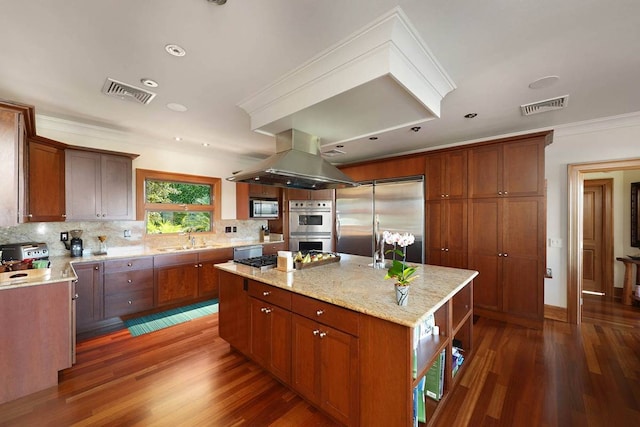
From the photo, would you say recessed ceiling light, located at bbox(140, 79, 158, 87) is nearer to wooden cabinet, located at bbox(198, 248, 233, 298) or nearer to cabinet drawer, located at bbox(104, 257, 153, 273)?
cabinet drawer, located at bbox(104, 257, 153, 273)

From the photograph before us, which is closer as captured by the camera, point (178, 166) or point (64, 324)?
point (64, 324)

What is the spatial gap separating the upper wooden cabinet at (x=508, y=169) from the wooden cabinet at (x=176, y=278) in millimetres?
4261

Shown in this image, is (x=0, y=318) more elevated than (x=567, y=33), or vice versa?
(x=567, y=33)

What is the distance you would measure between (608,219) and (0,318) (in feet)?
24.7

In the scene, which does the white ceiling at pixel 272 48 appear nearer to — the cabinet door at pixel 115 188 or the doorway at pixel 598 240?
the cabinet door at pixel 115 188

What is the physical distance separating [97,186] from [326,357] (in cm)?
362

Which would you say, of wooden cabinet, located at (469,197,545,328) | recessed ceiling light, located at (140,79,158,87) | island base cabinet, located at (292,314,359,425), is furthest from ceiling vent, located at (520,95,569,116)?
recessed ceiling light, located at (140,79,158,87)

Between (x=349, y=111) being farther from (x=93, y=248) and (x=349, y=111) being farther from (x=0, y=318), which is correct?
(x=93, y=248)

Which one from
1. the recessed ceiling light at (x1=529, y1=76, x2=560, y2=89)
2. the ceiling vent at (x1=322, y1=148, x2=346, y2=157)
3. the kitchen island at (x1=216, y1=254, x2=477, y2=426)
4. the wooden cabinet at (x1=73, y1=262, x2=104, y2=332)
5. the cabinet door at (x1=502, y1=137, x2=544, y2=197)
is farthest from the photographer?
the ceiling vent at (x1=322, y1=148, x2=346, y2=157)

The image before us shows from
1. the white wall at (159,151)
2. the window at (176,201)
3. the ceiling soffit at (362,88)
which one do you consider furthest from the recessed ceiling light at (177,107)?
the window at (176,201)

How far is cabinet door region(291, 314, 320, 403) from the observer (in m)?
1.71

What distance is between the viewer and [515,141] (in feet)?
10.4

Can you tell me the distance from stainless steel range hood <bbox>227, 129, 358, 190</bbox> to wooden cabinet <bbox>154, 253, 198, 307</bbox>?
6.58ft

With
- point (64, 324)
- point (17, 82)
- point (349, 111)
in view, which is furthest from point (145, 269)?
point (349, 111)
